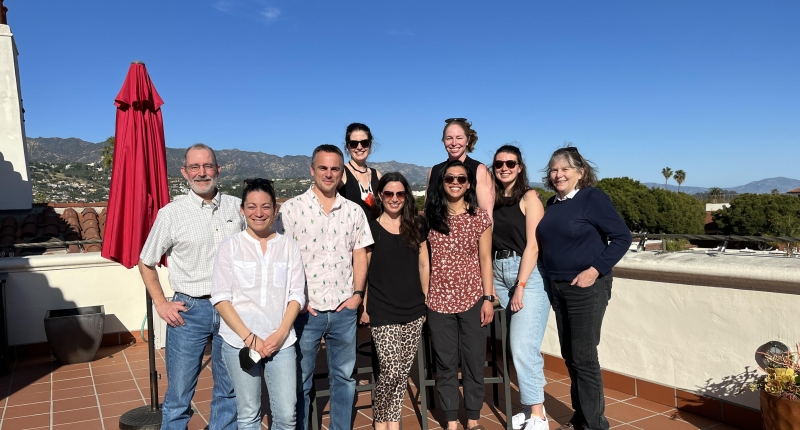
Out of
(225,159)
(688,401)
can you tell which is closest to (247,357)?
(688,401)

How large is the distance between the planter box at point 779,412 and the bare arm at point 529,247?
4.00 ft

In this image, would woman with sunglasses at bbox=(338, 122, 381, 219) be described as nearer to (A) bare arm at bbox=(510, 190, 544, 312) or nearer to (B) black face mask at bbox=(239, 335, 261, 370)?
(A) bare arm at bbox=(510, 190, 544, 312)

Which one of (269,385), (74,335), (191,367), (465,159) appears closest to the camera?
(269,385)

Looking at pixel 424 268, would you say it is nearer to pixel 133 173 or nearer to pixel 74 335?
pixel 133 173

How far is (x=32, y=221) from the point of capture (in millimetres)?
11336

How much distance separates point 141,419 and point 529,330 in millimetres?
2582

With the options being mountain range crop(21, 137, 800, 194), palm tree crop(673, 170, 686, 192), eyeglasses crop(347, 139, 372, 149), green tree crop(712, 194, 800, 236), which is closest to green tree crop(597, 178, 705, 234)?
green tree crop(712, 194, 800, 236)

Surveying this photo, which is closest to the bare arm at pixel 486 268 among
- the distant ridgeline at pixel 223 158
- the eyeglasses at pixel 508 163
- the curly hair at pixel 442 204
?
the curly hair at pixel 442 204

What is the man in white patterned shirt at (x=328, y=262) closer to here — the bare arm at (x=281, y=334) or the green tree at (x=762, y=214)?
the bare arm at (x=281, y=334)

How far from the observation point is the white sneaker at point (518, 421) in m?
3.27

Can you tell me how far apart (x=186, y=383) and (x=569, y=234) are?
214 centimetres

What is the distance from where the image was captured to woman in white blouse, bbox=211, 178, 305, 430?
2.34 metres

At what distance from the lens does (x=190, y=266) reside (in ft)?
8.89

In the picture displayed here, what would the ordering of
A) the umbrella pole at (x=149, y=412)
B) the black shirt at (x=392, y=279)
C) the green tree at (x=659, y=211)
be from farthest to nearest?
the green tree at (x=659, y=211), the umbrella pole at (x=149, y=412), the black shirt at (x=392, y=279)
